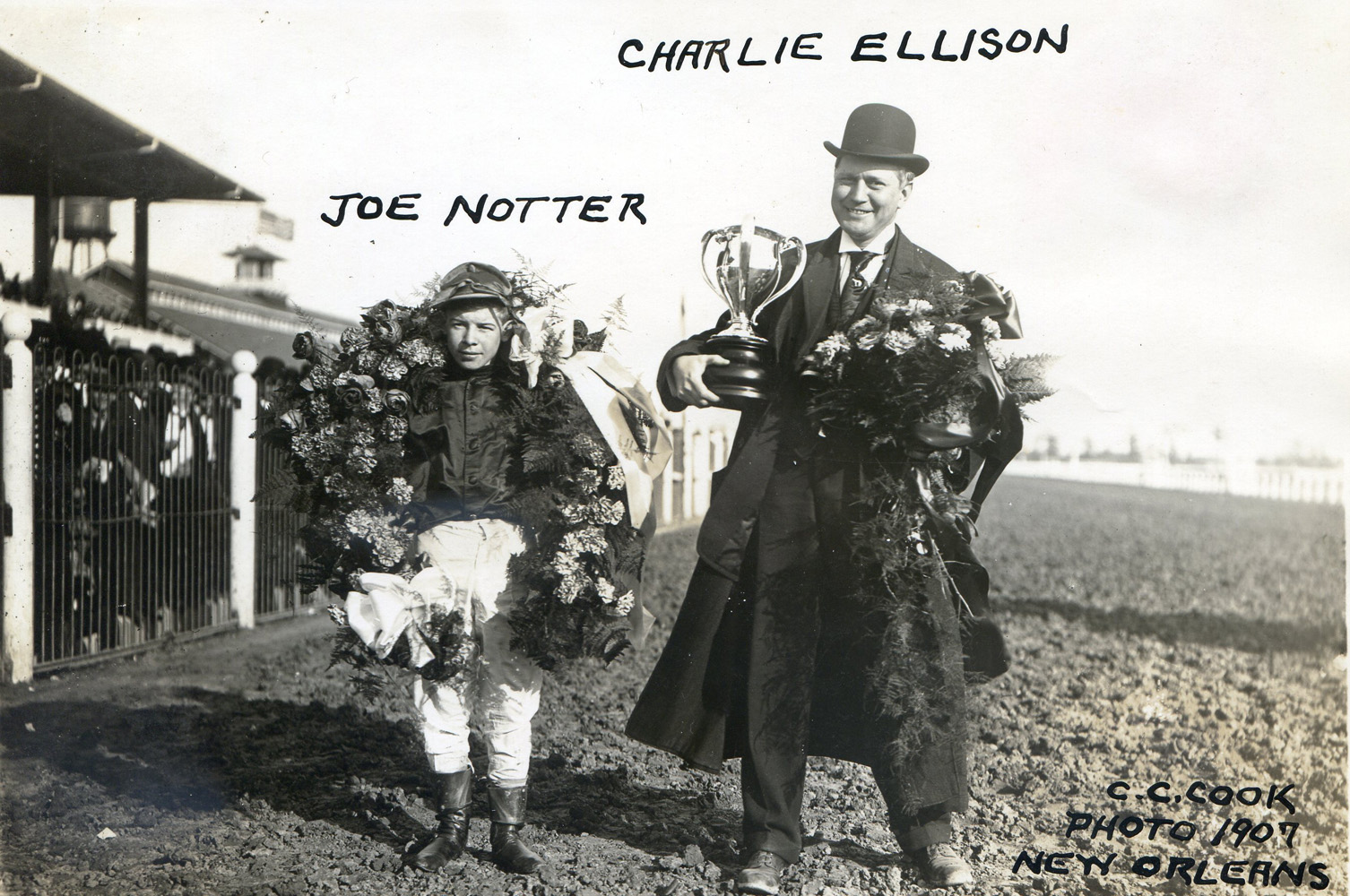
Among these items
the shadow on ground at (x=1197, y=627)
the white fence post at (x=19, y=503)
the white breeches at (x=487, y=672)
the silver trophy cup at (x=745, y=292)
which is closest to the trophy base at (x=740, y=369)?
the silver trophy cup at (x=745, y=292)

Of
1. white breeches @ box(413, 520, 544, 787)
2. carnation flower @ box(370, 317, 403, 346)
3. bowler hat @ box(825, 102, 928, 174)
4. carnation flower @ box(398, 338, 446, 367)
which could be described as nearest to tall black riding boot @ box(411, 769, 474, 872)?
white breeches @ box(413, 520, 544, 787)

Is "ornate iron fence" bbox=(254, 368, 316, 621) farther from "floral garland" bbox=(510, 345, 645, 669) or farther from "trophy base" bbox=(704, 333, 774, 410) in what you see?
"trophy base" bbox=(704, 333, 774, 410)

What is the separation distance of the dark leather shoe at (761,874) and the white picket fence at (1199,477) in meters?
16.8

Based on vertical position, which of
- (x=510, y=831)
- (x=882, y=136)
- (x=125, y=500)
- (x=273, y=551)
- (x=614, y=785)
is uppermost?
(x=882, y=136)

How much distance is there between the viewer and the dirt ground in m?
3.28

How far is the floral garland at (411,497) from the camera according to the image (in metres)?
3.17

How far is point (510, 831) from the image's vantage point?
10.6 ft

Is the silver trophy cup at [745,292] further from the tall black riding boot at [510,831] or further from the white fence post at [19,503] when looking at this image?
the white fence post at [19,503]

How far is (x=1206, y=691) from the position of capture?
18.7 ft

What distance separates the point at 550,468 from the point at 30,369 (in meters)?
3.54

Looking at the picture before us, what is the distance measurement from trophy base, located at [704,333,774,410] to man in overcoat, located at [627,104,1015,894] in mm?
32

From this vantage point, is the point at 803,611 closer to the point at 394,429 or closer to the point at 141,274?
the point at 394,429

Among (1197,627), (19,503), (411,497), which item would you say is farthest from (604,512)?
(1197,627)

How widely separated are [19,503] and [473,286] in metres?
3.37
